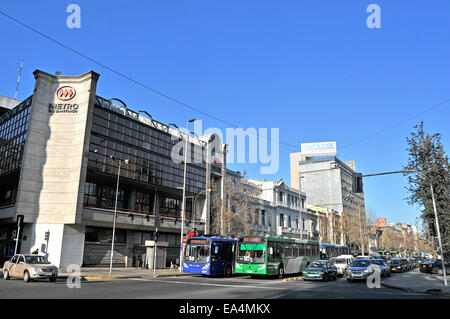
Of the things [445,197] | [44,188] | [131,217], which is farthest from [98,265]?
[445,197]

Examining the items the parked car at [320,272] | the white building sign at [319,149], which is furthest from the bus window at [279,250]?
the white building sign at [319,149]

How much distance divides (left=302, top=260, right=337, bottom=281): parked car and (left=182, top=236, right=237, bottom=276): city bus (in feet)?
22.2

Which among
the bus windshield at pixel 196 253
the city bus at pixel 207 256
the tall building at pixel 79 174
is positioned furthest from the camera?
the tall building at pixel 79 174

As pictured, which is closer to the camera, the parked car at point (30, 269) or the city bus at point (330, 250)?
the parked car at point (30, 269)

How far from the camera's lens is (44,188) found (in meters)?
32.9

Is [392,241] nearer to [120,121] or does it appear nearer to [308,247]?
[308,247]

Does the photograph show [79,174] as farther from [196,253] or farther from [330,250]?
[330,250]

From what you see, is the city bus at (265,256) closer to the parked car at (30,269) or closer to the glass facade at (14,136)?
the parked car at (30,269)

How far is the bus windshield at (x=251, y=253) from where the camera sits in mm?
25203

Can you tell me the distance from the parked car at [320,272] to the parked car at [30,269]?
15667 millimetres

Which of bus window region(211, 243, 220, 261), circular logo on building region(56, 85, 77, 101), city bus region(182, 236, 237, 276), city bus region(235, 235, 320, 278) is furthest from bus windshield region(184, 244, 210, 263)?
circular logo on building region(56, 85, 77, 101)

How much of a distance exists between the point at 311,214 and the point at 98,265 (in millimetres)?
47407

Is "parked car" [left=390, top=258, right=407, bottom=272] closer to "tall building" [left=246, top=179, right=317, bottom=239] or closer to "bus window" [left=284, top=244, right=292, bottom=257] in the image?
"bus window" [left=284, top=244, right=292, bottom=257]

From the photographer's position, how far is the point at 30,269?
1884 centimetres
